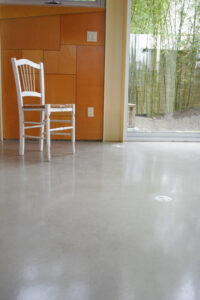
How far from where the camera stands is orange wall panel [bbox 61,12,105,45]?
11.0ft

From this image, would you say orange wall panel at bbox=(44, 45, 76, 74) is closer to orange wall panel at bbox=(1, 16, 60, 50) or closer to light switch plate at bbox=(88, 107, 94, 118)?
orange wall panel at bbox=(1, 16, 60, 50)

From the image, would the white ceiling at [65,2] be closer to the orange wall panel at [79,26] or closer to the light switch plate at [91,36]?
the orange wall panel at [79,26]

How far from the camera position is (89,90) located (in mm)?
3529

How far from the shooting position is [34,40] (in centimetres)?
337

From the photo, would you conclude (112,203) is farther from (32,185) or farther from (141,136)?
(141,136)

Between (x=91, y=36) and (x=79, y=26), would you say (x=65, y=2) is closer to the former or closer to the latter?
(x=79, y=26)

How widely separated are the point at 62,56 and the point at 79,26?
0.39m

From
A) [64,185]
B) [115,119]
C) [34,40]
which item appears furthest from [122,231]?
[34,40]

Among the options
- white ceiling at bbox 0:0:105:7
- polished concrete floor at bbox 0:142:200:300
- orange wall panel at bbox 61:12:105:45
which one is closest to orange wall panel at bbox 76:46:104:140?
orange wall panel at bbox 61:12:105:45

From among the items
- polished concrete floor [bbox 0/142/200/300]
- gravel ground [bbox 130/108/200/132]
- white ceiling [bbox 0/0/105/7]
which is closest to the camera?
polished concrete floor [bbox 0/142/200/300]

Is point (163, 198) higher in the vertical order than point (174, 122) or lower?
lower

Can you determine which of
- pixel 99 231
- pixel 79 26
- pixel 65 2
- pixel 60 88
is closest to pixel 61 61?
pixel 60 88

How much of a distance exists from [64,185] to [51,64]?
1.93 metres

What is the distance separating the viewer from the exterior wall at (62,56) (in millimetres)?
3352
